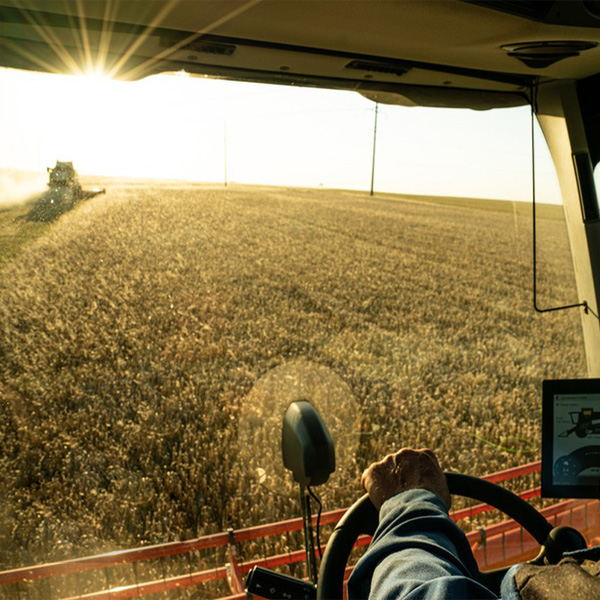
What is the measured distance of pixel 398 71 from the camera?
203cm

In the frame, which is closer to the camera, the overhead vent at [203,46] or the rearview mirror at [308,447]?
the rearview mirror at [308,447]

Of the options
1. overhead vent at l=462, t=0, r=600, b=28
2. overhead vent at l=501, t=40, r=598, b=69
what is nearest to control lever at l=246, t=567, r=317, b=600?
overhead vent at l=462, t=0, r=600, b=28

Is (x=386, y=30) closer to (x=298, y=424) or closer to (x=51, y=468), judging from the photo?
(x=298, y=424)

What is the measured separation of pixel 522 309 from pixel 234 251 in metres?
6.04

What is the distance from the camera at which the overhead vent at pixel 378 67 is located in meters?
1.93

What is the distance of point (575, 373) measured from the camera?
8039 millimetres

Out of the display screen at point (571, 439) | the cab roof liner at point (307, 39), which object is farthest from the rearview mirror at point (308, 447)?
the cab roof liner at point (307, 39)

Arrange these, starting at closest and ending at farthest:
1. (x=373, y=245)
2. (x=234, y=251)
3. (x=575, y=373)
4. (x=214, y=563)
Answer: (x=214, y=563) → (x=575, y=373) → (x=234, y=251) → (x=373, y=245)

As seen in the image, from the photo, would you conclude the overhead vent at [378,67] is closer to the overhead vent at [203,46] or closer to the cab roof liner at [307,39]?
the cab roof liner at [307,39]

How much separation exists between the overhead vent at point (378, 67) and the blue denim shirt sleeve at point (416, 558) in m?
1.37

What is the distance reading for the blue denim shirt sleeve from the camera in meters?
0.80

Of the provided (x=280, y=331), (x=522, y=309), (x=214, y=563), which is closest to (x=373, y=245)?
(x=522, y=309)

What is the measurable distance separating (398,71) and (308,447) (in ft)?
4.41

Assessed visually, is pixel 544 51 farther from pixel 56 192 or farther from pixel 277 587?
pixel 277 587
